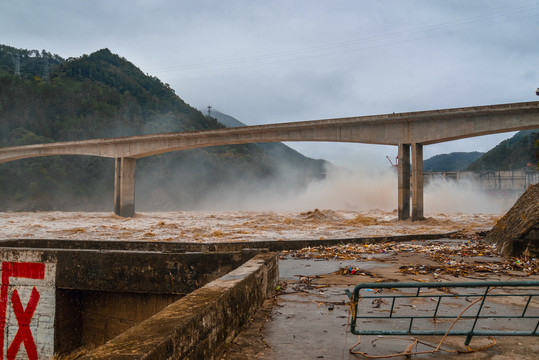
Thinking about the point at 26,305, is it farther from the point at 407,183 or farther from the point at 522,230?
the point at 407,183

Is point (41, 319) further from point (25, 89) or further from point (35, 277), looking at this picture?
point (25, 89)

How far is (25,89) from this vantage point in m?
72.0

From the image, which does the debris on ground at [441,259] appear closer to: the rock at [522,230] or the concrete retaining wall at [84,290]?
the rock at [522,230]

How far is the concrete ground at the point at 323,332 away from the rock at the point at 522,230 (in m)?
1.68

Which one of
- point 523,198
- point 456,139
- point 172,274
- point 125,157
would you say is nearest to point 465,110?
point 456,139

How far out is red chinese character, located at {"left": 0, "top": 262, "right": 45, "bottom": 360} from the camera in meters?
8.27

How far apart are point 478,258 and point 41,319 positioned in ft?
28.9

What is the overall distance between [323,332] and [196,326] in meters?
1.39

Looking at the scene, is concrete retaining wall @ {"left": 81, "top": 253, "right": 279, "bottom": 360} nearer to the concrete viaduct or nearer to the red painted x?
the red painted x

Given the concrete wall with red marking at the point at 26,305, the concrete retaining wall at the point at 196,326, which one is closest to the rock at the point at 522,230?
the concrete retaining wall at the point at 196,326

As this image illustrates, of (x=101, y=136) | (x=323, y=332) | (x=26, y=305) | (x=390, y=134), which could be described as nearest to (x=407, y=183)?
(x=390, y=134)

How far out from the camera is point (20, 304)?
8414 millimetres

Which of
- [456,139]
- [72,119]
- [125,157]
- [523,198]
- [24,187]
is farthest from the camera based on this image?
[72,119]

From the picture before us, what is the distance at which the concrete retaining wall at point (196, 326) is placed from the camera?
102 inches
